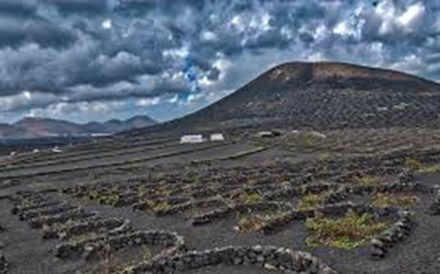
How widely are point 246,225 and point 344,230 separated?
7.04 meters

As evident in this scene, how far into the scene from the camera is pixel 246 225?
38938 mm

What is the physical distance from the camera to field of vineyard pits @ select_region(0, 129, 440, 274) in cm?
2964

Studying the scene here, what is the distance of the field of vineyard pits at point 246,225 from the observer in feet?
97.2

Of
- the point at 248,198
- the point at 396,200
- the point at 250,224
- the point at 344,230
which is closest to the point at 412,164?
the point at 248,198

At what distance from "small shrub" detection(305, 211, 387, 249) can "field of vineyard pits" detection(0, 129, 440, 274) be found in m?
0.05

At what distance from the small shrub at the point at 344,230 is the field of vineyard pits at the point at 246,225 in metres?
0.05

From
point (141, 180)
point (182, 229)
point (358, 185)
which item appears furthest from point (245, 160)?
point (182, 229)

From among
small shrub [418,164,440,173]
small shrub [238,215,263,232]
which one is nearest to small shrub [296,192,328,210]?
small shrub [238,215,263,232]

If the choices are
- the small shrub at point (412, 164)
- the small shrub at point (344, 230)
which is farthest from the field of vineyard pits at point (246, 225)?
the small shrub at point (412, 164)

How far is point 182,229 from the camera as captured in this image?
1676 inches

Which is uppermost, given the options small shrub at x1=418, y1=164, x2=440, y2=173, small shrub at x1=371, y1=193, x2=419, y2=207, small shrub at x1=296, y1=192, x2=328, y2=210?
small shrub at x1=296, y1=192, x2=328, y2=210

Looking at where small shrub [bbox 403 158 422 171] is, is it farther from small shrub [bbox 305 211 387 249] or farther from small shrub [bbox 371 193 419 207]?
small shrub [bbox 305 211 387 249]

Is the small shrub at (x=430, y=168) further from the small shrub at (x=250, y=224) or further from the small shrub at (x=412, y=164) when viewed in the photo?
the small shrub at (x=250, y=224)

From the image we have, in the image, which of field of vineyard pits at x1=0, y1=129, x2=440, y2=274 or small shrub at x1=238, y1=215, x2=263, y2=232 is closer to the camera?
field of vineyard pits at x1=0, y1=129, x2=440, y2=274
